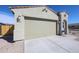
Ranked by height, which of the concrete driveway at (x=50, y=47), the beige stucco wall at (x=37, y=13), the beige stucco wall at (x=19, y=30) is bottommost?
the concrete driveway at (x=50, y=47)

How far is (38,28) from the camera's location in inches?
445

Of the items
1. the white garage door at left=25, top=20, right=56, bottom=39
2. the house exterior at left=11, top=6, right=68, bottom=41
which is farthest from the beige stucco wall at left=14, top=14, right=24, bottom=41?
the white garage door at left=25, top=20, right=56, bottom=39

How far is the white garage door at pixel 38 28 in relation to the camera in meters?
10.2

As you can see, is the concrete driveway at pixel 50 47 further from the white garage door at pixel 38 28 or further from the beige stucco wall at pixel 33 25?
the white garage door at pixel 38 28

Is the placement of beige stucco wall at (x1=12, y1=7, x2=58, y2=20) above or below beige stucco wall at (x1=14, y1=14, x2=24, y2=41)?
above

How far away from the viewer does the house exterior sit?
30.5 feet

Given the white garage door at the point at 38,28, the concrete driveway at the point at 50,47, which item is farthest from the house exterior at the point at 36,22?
the concrete driveway at the point at 50,47

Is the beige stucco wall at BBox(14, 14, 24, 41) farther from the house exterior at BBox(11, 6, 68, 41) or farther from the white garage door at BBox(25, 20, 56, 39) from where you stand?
the white garage door at BBox(25, 20, 56, 39)

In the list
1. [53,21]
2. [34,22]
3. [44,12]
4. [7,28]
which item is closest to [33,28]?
[34,22]

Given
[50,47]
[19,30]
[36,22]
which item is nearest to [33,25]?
[36,22]

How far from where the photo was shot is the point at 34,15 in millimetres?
10836

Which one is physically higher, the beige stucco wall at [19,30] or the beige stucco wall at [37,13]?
the beige stucco wall at [37,13]

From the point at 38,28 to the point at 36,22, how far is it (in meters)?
0.64
